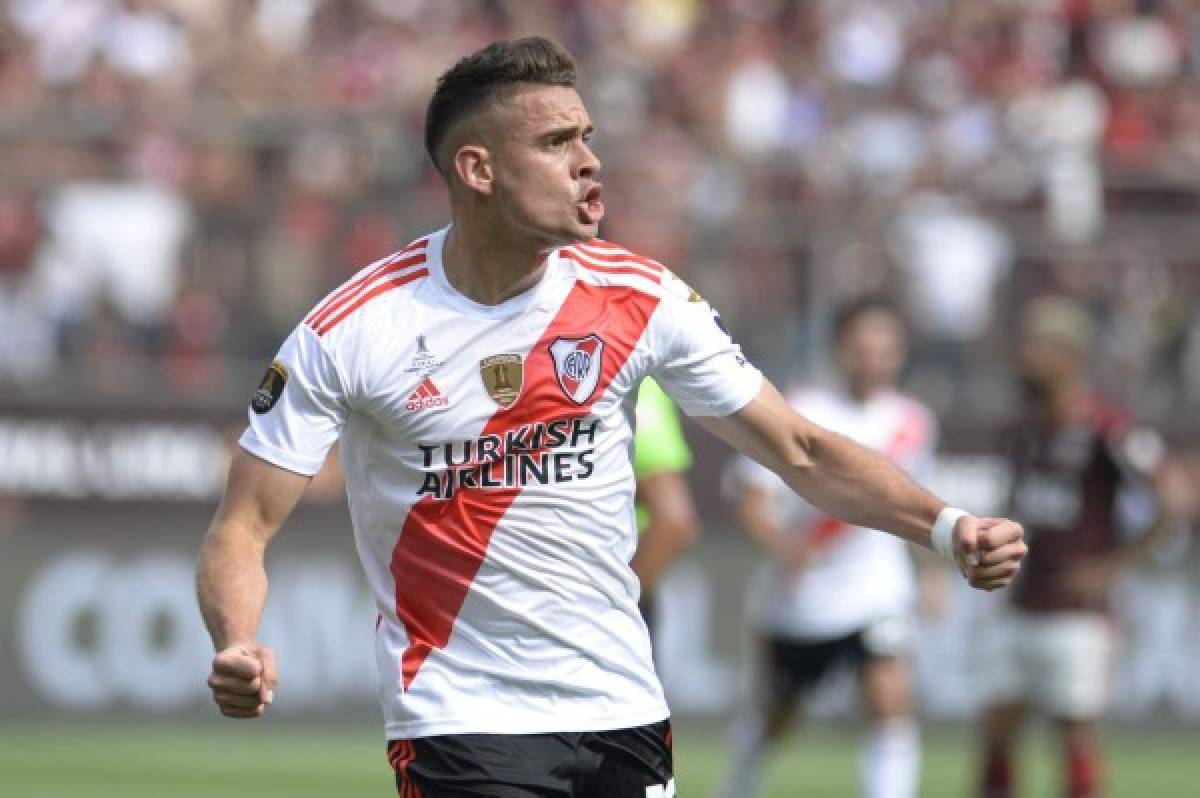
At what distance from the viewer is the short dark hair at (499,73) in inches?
217

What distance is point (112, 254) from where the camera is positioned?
15.1 m

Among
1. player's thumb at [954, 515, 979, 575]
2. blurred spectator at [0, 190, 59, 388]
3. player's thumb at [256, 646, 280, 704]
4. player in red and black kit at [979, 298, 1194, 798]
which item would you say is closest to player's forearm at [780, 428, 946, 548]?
player's thumb at [954, 515, 979, 575]

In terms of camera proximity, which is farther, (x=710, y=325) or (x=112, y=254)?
(x=112, y=254)

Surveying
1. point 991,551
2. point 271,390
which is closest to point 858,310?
point 991,551

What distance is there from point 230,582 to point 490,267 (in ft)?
3.25

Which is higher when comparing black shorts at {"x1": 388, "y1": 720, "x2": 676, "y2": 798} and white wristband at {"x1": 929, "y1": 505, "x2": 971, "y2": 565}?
white wristband at {"x1": 929, "y1": 505, "x2": 971, "y2": 565}

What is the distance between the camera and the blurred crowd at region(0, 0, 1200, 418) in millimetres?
15172

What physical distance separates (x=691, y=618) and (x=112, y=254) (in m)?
4.62

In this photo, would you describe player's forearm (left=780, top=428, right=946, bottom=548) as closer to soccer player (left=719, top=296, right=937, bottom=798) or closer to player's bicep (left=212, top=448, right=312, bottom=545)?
player's bicep (left=212, top=448, right=312, bottom=545)

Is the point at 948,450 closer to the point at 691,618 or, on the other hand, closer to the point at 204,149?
the point at 691,618

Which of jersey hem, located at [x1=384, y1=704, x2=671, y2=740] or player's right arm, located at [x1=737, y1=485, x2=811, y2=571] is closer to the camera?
jersey hem, located at [x1=384, y1=704, x2=671, y2=740]

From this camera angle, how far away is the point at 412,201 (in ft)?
50.4

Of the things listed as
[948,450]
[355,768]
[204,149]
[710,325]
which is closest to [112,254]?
[204,149]

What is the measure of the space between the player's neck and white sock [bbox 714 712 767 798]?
6.30 m
